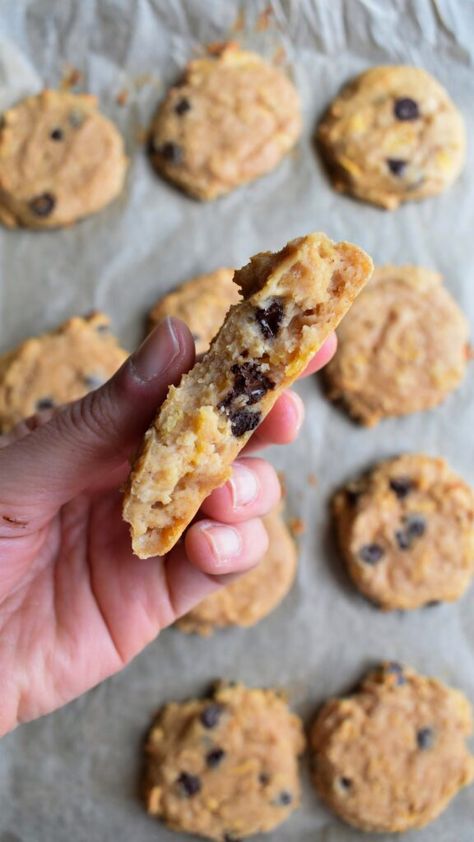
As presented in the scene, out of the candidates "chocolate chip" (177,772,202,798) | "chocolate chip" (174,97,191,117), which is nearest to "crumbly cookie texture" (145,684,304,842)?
"chocolate chip" (177,772,202,798)

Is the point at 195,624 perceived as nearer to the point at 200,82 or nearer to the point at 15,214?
the point at 15,214

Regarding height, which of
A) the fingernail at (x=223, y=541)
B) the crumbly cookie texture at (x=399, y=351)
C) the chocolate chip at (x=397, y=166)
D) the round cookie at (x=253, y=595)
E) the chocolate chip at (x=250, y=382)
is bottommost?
the round cookie at (x=253, y=595)

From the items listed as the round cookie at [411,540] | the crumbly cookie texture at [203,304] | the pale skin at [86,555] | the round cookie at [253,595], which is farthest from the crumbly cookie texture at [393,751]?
the crumbly cookie texture at [203,304]

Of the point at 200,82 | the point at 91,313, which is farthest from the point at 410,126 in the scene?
the point at 91,313

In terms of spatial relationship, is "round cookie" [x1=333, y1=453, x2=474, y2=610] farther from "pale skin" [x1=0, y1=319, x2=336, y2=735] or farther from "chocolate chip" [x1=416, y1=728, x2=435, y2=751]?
"pale skin" [x1=0, y1=319, x2=336, y2=735]

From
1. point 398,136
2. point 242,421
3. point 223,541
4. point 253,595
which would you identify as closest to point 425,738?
point 253,595

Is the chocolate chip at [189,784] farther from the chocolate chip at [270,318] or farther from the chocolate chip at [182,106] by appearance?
the chocolate chip at [182,106]
